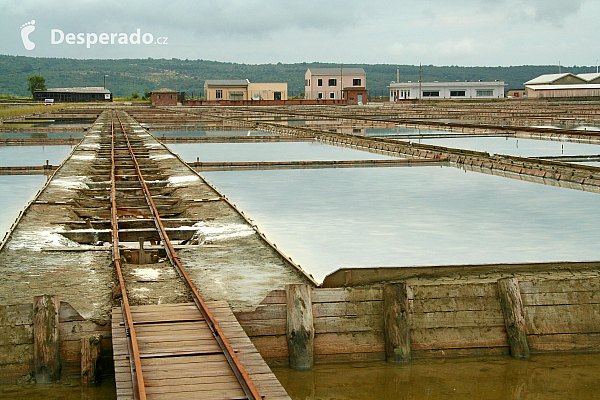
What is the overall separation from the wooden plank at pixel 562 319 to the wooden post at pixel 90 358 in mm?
3688

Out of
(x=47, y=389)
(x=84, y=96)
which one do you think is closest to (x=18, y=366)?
(x=47, y=389)

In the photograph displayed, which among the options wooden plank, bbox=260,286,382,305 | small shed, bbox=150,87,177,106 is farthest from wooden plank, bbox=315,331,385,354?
small shed, bbox=150,87,177,106

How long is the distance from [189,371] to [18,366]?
179 cm

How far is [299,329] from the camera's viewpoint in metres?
6.46

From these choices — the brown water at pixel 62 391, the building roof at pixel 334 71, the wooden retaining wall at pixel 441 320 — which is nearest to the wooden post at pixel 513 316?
the wooden retaining wall at pixel 441 320

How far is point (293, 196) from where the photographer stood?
14.6 m

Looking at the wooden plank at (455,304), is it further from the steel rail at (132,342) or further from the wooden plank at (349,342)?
the steel rail at (132,342)

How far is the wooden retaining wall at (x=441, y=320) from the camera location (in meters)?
6.59

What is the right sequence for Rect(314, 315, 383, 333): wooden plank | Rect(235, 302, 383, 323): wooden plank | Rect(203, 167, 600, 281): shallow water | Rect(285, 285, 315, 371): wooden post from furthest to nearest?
Rect(203, 167, 600, 281): shallow water < Rect(314, 315, 383, 333): wooden plank < Rect(235, 302, 383, 323): wooden plank < Rect(285, 285, 315, 371): wooden post

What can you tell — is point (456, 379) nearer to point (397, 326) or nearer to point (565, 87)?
point (397, 326)

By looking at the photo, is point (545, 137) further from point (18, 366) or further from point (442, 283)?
point (18, 366)

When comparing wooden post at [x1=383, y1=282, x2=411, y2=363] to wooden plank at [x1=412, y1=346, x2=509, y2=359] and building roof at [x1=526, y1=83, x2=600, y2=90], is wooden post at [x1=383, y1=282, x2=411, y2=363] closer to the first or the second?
wooden plank at [x1=412, y1=346, x2=509, y2=359]

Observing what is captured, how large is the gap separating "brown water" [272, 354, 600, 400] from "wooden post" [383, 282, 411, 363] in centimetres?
10

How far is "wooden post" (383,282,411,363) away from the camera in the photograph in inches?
261
